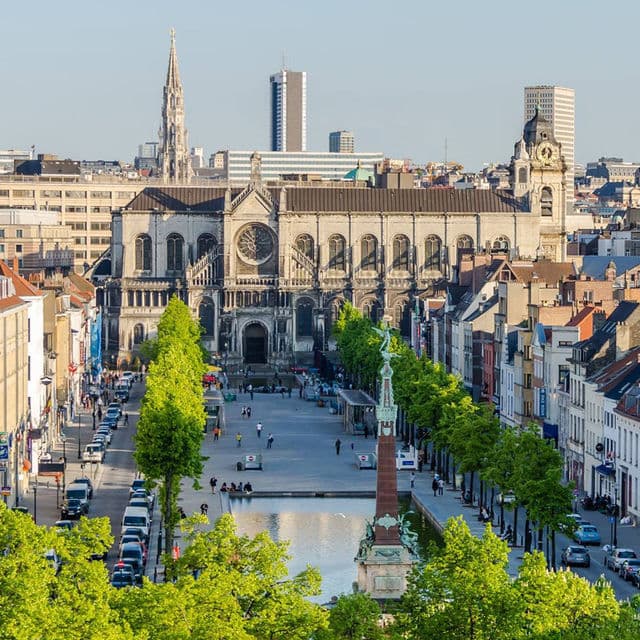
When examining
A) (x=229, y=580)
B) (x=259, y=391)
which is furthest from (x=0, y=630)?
(x=259, y=391)

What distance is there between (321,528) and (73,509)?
37.1ft

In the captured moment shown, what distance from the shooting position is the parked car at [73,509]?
99.9 metres

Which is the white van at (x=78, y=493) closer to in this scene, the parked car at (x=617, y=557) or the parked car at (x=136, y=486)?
the parked car at (x=136, y=486)

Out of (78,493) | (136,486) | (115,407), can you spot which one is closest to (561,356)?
(136,486)

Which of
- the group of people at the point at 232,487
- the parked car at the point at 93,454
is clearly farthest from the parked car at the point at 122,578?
the parked car at the point at 93,454

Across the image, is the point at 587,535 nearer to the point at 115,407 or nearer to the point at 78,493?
the point at 78,493

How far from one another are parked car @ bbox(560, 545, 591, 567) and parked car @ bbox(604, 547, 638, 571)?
78 cm

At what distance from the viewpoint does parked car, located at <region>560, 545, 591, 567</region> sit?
85.5 meters

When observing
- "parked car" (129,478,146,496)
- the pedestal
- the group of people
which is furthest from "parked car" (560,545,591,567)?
the group of people

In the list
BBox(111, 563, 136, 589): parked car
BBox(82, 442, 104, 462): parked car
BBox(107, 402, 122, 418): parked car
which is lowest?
BBox(107, 402, 122, 418): parked car

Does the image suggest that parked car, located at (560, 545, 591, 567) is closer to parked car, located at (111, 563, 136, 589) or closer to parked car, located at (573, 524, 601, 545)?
parked car, located at (573, 524, 601, 545)

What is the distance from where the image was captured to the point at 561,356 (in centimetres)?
12156

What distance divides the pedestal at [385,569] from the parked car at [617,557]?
37.1 ft

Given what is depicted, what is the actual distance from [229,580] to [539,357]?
226 ft
